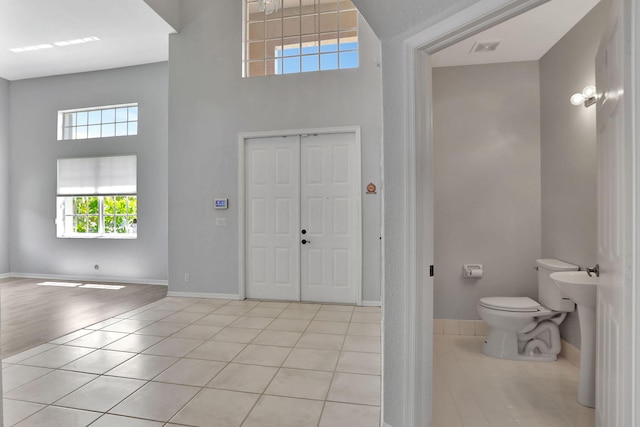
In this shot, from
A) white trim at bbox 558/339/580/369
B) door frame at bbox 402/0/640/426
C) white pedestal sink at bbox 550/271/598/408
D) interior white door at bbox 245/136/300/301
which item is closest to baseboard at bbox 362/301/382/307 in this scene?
interior white door at bbox 245/136/300/301

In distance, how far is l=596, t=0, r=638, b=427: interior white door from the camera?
3.64 feet

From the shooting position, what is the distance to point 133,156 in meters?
5.75

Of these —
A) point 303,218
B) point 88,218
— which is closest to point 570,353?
point 303,218

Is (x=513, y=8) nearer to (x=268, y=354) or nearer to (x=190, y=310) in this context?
(x=268, y=354)

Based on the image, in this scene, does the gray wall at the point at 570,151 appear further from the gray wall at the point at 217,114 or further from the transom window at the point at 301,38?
the transom window at the point at 301,38

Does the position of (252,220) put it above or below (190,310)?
above

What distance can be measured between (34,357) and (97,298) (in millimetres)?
2133

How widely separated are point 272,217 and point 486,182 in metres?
2.66

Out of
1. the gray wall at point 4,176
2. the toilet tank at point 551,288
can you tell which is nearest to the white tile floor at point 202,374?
the toilet tank at point 551,288

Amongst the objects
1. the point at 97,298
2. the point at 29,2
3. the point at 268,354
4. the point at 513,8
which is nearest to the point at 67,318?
the point at 97,298

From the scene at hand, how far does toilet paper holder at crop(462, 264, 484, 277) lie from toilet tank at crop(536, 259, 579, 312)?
1.61ft

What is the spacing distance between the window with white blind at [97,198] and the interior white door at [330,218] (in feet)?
10.7

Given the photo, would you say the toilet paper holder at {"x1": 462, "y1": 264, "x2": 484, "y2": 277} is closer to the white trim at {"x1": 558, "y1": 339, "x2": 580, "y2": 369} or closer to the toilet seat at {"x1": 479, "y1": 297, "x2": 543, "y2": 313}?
the toilet seat at {"x1": 479, "y1": 297, "x2": 543, "y2": 313}

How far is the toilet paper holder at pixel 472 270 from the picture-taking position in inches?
128
